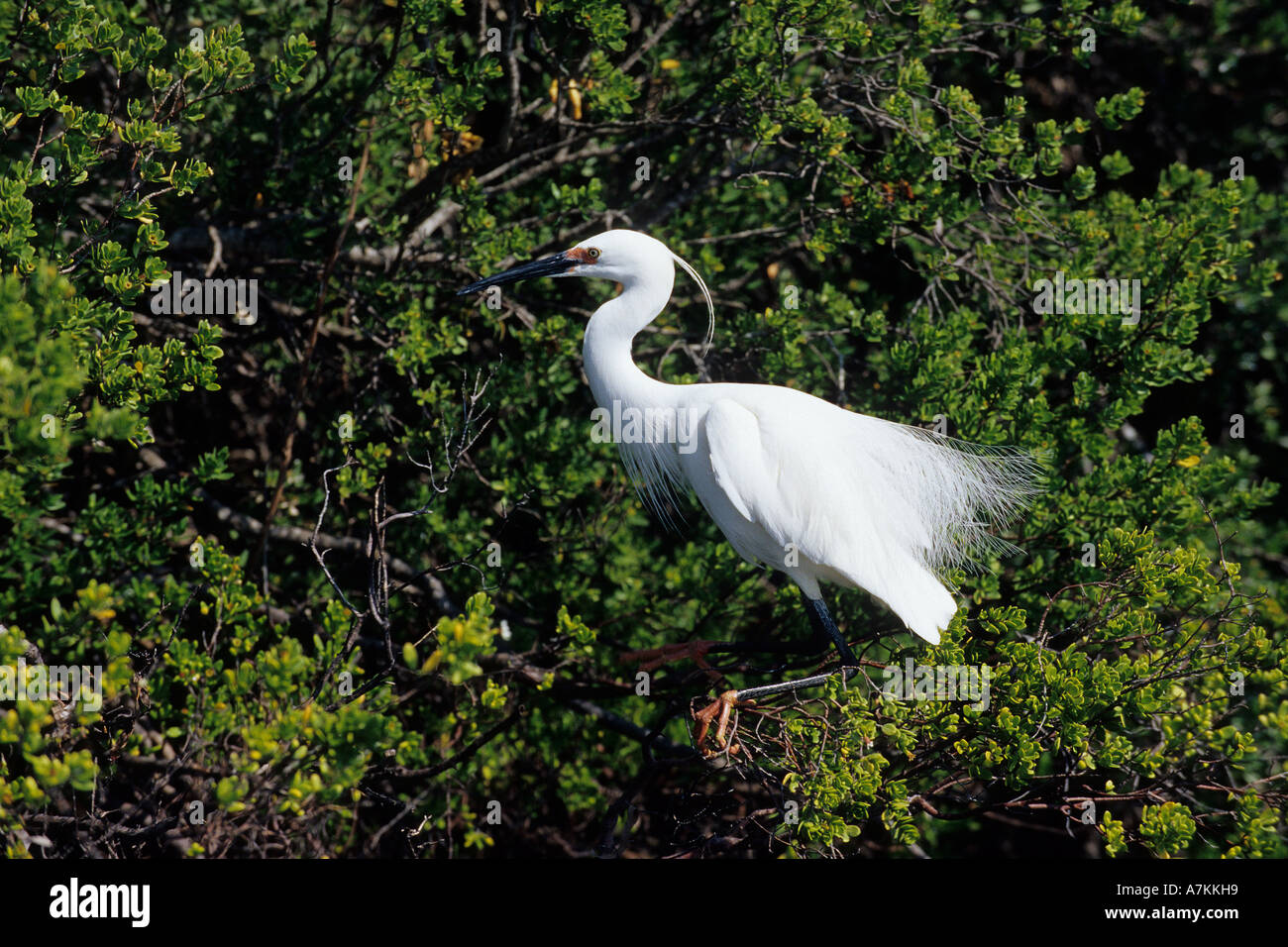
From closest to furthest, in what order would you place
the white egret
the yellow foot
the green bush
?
the green bush
the yellow foot
the white egret

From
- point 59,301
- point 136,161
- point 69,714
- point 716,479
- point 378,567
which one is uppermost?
point 136,161

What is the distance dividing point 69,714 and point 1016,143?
11.2 feet

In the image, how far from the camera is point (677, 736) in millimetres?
3797

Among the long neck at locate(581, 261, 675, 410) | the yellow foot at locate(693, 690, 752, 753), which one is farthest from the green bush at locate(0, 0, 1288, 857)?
the long neck at locate(581, 261, 675, 410)

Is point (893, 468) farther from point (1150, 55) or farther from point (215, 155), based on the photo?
point (1150, 55)

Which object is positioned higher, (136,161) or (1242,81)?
(1242,81)

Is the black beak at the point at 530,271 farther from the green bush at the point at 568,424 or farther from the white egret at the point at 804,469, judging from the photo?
the green bush at the point at 568,424

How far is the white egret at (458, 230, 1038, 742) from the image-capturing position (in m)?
3.21

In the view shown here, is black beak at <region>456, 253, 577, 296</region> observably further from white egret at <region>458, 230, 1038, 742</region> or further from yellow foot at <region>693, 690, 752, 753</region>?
yellow foot at <region>693, 690, 752, 753</region>

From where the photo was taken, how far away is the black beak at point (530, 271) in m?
3.32

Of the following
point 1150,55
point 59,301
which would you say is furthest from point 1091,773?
point 1150,55

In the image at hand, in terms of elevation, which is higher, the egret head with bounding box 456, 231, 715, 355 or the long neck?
the egret head with bounding box 456, 231, 715, 355

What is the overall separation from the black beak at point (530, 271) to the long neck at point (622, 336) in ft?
0.73

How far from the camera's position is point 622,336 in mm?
3375
